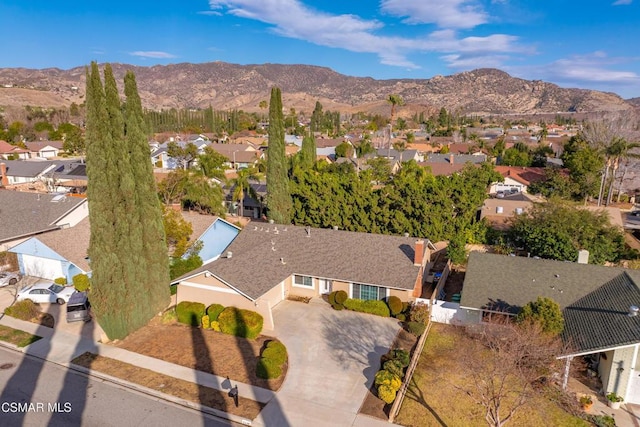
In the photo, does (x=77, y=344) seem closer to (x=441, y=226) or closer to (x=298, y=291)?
(x=298, y=291)

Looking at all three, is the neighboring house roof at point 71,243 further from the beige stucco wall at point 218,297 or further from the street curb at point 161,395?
the street curb at point 161,395

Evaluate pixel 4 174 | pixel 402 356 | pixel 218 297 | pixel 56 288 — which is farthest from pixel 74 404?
pixel 4 174

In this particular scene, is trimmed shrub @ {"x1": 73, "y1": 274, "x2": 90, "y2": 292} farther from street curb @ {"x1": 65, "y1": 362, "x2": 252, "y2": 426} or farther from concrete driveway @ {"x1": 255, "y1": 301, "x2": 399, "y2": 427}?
concrete driveway @ {"x1": 255, "y1": 301, "x2": 399, "y2": 427}

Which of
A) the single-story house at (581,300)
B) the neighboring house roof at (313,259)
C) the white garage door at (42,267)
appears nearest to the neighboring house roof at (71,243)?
the white garage door at (42,267)

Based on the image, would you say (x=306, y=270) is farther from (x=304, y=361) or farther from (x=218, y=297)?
(x=304, y=361)

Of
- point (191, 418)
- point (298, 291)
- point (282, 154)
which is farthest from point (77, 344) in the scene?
point (282, 154)
